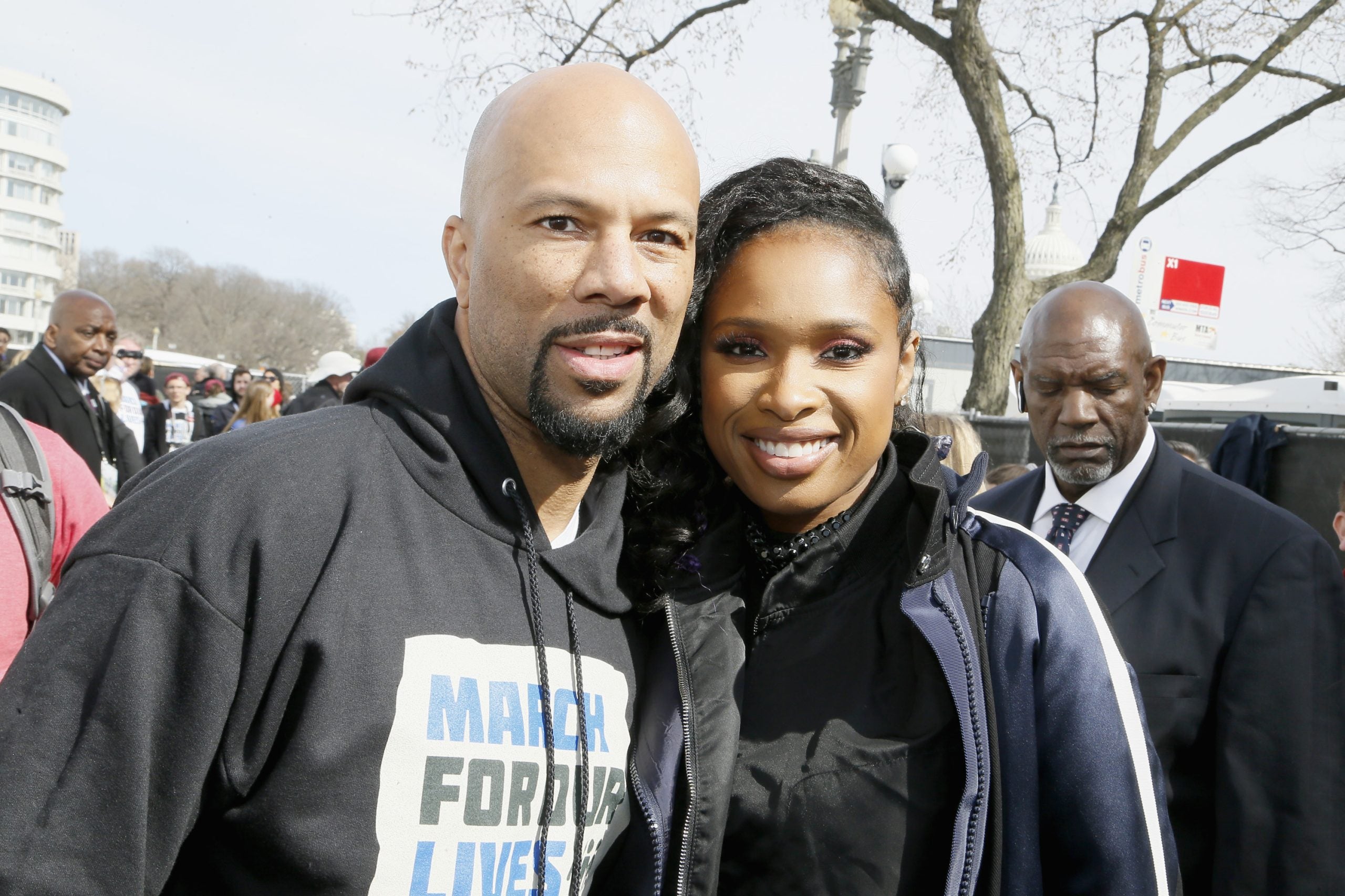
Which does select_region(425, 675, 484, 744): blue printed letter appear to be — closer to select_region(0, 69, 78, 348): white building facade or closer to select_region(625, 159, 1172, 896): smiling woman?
select_region(625, 159, 1172, 896): smiling woman

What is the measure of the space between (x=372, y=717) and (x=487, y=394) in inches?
24.0

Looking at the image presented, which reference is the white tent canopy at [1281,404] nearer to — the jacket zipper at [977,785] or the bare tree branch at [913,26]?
Result: the bare tree branch at [913,26]

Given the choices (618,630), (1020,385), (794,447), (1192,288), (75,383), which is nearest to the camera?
(618,630)

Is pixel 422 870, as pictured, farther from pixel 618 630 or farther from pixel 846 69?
pixel 846 69

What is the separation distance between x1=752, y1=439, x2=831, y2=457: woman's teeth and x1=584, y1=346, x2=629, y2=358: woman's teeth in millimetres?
388

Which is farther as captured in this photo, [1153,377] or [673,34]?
[673,34]

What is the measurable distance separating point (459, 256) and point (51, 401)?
5689mm

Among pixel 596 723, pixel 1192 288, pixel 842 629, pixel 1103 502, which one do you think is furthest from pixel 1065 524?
pixel 1192 288

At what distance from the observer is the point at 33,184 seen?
104 meters

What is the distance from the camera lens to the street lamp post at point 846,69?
9820mm

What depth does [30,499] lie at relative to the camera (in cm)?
285

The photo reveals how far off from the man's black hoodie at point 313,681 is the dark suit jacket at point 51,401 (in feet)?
18.2

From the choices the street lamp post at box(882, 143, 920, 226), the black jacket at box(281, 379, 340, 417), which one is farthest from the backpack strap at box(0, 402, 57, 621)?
the street lamp post at box(882, 143, 920, 226)

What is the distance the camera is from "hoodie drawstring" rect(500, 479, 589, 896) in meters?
1.65
